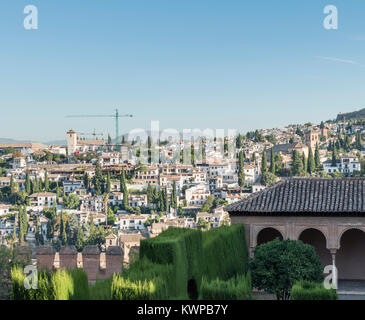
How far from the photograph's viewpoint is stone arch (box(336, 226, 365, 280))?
44.8 feet

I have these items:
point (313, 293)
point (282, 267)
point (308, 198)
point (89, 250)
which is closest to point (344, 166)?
point (308, 198)

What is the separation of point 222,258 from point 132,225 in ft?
203

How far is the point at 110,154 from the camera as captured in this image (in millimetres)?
97938

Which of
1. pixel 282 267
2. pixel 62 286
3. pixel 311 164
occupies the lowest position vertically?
pixel 282 267

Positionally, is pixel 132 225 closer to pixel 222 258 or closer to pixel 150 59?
pixel 150 59

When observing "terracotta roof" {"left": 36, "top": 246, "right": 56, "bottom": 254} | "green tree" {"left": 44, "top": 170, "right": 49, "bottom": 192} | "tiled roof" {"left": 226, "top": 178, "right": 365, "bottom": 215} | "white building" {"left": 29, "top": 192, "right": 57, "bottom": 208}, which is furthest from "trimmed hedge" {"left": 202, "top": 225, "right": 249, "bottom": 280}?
"green tree" {"left": 44, "top": 170, "right": 49, "bottom": 192}

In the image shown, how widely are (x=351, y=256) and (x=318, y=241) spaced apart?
78 centimetres

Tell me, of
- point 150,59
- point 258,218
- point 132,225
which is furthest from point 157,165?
point 258,218

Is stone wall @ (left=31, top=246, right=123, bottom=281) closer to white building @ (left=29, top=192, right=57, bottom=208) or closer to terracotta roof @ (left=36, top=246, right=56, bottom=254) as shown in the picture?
terracotta roof @ (left=36, top=246, right=56, bottom=254)

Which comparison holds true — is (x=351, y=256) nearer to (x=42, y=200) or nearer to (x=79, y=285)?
(x=79, y=285)

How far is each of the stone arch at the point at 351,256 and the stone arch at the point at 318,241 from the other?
0.77 feet

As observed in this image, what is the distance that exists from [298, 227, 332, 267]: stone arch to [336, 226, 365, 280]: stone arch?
235 mm

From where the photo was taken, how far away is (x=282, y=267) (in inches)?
447

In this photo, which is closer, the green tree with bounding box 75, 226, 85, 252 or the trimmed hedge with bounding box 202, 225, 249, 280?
the trimmed hedge with bounding box 202, 225, 249, 280
